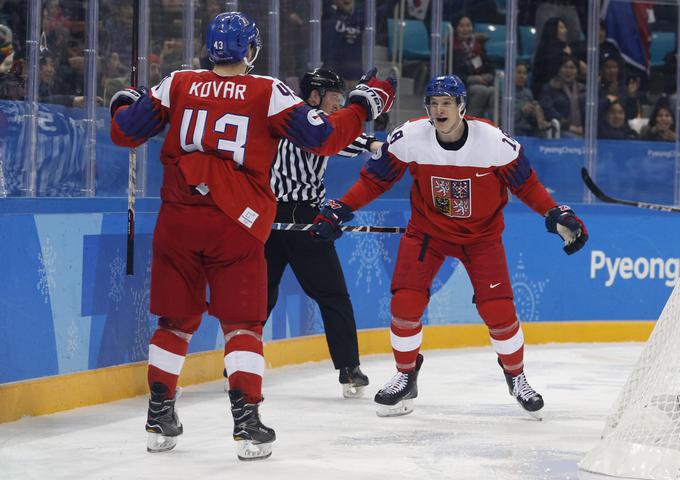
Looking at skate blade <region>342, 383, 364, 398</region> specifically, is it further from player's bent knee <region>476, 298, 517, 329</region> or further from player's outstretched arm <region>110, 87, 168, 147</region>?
player's outstretched arm <region>110, 87, 168, 147</region>

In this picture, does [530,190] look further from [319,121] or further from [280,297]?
[280,297]

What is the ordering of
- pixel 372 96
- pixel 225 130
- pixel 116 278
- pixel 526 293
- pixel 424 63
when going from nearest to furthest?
1. pixel 225 130
2. pixel 372 96
3. pixel 116 278
4. pixel 526 293
5. pixel 424 63

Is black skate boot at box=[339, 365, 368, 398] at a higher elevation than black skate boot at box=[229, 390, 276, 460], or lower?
lower

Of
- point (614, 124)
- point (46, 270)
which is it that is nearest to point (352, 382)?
point (46, 270)

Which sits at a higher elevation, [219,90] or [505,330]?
[219,90]

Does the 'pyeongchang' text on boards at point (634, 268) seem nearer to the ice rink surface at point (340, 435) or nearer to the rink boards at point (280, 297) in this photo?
A: the rink boards at point (280, 297)

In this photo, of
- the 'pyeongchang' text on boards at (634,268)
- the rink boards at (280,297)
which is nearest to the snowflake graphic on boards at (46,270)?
the rink boards at (280,297)

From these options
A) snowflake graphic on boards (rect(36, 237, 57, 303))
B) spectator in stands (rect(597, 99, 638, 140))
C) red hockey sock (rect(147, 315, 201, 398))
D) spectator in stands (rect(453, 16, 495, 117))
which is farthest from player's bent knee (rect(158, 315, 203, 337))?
spectator in stands (rect(597, 99, 638, 140))

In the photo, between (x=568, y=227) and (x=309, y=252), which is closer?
(x=568, y=227)

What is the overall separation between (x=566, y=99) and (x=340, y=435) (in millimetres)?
4545

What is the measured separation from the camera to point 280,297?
5.79 metres

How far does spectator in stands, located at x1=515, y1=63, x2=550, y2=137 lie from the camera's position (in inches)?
305

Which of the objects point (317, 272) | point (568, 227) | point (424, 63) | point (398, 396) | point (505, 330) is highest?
point (424, 63)

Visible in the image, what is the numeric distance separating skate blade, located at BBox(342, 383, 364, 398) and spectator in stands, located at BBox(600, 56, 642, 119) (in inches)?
153
